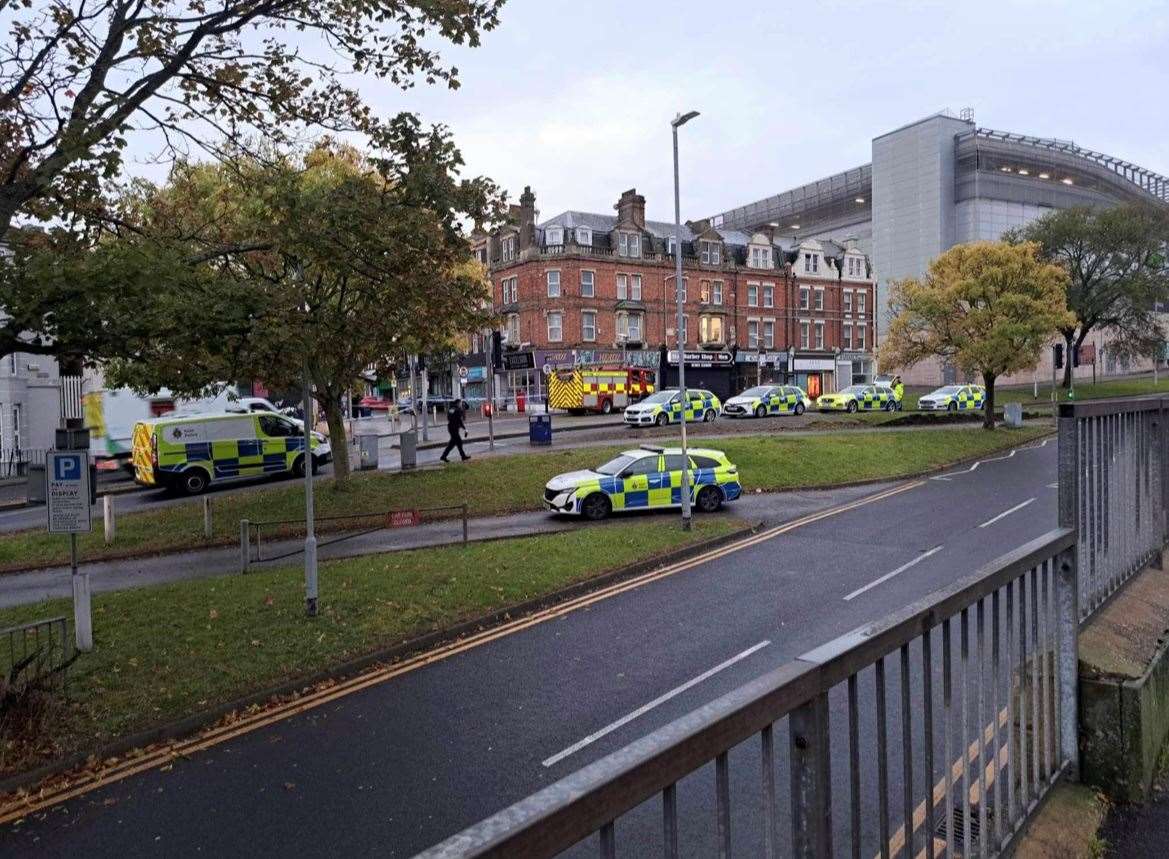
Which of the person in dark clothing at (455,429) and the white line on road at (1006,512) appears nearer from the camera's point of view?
the white line on road at (1006,512)

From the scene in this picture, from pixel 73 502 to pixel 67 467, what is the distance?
0.43m

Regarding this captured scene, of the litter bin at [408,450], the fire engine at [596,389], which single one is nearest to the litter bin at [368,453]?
the litter bin at [408,450]

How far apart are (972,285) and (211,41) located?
30101mm

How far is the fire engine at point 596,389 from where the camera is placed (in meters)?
46.3

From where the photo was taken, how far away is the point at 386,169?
34.0 ft

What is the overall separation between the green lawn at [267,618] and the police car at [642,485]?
9.85 feet

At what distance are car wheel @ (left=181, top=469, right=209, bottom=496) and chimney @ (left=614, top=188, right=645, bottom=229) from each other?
38623mm

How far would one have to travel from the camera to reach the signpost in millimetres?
9398

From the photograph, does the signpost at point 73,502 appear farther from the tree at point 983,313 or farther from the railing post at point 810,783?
the tree at point 983,313

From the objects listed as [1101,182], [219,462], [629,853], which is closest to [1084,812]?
[629,853]

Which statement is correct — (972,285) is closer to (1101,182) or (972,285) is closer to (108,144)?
(108,144)

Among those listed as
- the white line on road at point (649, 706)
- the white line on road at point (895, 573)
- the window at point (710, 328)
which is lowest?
the white line on road at point (649, 706)

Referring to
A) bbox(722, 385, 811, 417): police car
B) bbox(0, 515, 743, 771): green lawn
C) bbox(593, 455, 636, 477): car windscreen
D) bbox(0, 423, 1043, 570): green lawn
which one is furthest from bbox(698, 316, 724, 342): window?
bbox(0, 515, 743, 771): green lawn

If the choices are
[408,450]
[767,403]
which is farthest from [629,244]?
[408,450]
